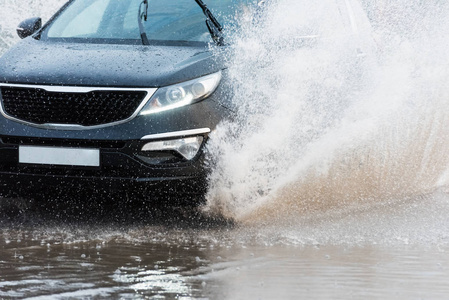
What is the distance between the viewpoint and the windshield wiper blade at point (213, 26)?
6.19m

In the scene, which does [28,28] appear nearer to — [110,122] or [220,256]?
[110,122]

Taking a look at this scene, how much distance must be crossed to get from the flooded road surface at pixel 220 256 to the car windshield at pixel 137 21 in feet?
3.75

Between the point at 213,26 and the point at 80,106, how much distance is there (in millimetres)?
1268

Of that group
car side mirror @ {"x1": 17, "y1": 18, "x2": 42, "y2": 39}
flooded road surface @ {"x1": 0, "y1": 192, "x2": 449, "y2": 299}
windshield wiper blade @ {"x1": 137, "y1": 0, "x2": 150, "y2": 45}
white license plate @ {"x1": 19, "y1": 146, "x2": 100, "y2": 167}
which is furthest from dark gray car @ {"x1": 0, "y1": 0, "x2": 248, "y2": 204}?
car side mirror @ {"x1": 17, "y1": 18, "x2": 42, "y2": 39}

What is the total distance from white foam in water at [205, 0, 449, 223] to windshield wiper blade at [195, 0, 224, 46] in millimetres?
131

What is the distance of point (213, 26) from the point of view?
20.8 ft

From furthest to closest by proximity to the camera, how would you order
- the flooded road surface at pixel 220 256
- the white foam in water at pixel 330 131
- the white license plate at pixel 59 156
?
the white foam in water at pixel 330 131 → the white license plate at pixel 59 156 → the flooded road surface at pixel 220 256

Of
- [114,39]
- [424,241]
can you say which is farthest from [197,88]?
[424,241]

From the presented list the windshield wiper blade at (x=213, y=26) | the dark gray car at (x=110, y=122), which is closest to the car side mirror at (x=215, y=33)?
the windshield wiper blade at (x=213, y=26)

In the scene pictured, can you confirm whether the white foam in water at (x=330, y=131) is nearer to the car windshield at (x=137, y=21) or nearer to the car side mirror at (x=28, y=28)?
the car windshield at (x=137, y=21)

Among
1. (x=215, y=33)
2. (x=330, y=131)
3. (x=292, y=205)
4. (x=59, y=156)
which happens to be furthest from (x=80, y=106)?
(x=330, y=131)

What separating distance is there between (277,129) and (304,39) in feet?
3.17

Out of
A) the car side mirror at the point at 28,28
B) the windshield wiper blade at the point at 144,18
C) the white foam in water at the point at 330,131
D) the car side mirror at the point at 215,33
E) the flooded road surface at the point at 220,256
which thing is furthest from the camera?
the car side mirror at the point at 28,28

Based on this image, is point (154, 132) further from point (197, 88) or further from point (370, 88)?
point (370, 88)
